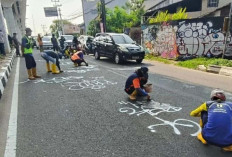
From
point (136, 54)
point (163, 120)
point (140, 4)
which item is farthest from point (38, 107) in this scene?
point (140, 4)

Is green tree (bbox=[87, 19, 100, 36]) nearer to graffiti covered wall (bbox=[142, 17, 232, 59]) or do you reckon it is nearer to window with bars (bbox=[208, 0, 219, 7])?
window with bars (bbox=[208, 0, 219, 7])

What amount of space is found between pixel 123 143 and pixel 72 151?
0.77 m

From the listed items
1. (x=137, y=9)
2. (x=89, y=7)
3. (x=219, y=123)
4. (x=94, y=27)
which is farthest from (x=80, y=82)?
(x=89, y=7)

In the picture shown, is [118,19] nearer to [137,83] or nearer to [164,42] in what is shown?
[164,42]

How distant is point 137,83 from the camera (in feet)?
17.5

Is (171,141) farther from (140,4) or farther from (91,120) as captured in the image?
(140,4)

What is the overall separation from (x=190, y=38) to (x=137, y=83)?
8.57 metres

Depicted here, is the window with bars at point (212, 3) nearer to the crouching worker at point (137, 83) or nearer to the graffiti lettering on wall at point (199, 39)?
the graffiti lettering on wall at point (199, 39)

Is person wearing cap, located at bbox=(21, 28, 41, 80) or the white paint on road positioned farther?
person wearing cap, located at bbox=(21, 28, 41, 80)

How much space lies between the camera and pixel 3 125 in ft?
14.1

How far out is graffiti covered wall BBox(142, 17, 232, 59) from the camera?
463 inches

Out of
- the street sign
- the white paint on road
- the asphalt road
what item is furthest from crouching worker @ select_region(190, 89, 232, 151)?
the street sign

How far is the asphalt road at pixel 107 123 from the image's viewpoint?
10.7ft

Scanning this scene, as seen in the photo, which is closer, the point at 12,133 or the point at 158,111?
the point at 12,133
